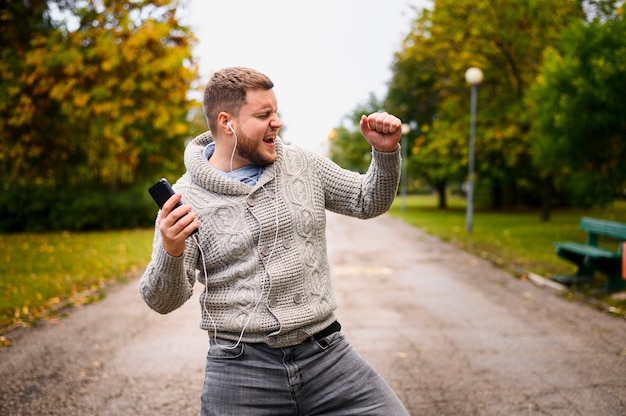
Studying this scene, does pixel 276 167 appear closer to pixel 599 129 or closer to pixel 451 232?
pixel 599 129

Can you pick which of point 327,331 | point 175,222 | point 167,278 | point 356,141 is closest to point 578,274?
point 327,331

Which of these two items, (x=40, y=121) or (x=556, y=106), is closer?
(x=556, y=106)

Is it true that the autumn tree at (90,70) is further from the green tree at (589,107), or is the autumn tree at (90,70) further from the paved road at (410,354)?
the green tree at (589,107)

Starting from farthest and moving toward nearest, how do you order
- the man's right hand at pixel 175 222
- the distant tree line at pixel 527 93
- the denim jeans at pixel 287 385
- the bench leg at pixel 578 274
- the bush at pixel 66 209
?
the bush at pixel 66 209 < the distant tree line at pixel 527 93 < the bench leg at pixel 578 274 < the denim jeans at pixel 287 385 < the man's right hand at pixel 175 222

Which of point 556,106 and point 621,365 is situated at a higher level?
point 556,106

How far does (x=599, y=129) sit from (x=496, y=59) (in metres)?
10.4

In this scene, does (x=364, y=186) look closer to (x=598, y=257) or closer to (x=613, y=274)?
(x=598, y=257)

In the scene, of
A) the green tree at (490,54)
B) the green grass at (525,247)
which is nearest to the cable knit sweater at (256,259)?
the green grass at (525,247)

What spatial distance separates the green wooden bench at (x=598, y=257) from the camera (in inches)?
314

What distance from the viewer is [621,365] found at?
16.9 ft

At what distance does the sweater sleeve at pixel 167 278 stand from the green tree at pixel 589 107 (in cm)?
1159

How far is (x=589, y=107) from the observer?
41.7 ft

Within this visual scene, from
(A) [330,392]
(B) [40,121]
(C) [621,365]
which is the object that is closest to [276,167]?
(A) [330,392]

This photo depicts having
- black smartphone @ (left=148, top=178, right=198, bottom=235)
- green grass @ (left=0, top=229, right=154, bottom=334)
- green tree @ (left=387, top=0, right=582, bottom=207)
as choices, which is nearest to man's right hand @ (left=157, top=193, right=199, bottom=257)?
black smartphone @ (left=148, top=178, right=198, bottom=235)
